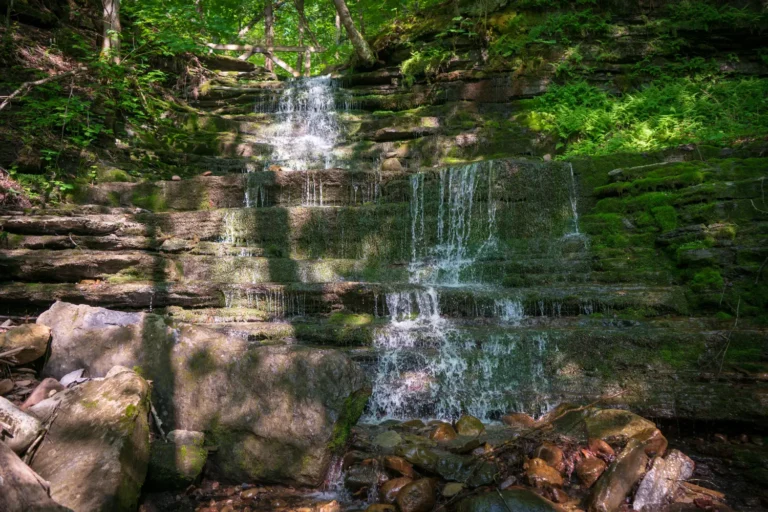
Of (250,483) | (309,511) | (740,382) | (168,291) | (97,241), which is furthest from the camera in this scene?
(97,241)

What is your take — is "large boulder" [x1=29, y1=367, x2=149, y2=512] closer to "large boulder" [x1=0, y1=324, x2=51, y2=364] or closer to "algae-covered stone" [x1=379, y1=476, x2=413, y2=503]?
"large boulder" [x1=0, y1=324, x2=51, y2=364]

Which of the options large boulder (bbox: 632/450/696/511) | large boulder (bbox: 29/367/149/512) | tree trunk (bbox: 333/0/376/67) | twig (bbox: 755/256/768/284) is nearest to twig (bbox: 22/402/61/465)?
large boulder (bbox: 29/367/149/512)

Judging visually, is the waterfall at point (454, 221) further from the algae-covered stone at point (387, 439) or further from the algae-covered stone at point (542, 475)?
the algae-covered stone at point (542, 475)

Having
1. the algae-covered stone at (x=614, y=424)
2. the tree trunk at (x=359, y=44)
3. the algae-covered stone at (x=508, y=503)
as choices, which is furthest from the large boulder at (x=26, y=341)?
the tree trunk at (x=359, y=44)

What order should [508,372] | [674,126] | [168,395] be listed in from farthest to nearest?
1. [674,126]
2. [508,372]
3. [168,395]

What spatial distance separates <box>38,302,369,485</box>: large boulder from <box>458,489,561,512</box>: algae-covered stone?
1.25m

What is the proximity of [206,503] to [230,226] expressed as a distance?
17.8 feet

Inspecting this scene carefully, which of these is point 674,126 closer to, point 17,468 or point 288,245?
point 288,245

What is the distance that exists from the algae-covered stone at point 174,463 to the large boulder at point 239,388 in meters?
0.17

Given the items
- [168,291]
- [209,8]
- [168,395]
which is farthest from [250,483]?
[209,8]

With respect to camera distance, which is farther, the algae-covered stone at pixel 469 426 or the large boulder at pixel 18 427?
the algae-covered stone at pixel 469 426

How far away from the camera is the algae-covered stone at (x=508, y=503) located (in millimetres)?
3260

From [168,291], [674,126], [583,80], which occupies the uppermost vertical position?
[583,80]

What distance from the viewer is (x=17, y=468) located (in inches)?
112
